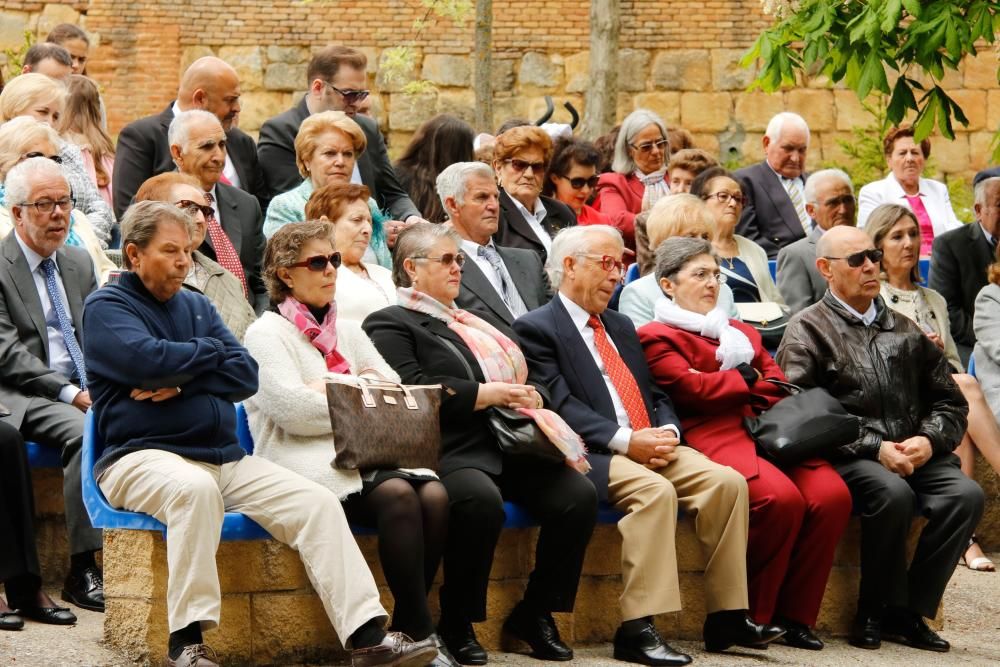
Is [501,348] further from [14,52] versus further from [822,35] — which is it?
[14,52]

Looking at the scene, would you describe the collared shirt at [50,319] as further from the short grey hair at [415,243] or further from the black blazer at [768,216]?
the black blazer at [768,216]

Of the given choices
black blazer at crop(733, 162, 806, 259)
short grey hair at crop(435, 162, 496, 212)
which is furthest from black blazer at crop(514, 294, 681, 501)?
black blazer at crop(733, 162, 806, 259)

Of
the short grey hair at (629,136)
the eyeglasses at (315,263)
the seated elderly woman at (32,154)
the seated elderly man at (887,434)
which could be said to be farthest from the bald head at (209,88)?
the seated elderly man at (887,434)

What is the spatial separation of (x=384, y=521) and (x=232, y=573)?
612 mm

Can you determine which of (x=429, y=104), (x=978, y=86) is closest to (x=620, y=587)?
(x=429, y=104)

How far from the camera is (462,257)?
6562mm

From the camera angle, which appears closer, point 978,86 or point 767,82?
point 767,82

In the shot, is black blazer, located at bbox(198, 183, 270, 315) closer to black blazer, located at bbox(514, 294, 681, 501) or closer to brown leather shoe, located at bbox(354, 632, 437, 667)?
black blazer, located at bbox(514, 294, 681, 501)

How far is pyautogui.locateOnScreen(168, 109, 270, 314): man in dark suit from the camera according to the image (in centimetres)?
755

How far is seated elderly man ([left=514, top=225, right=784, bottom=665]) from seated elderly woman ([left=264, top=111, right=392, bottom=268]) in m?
1.28

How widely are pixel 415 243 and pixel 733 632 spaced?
2010 mm

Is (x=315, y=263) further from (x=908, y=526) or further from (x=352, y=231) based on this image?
(x=908, y=526)

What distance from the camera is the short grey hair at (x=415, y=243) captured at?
6387 millimetres

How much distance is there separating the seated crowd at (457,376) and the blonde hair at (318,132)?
0.06ft
